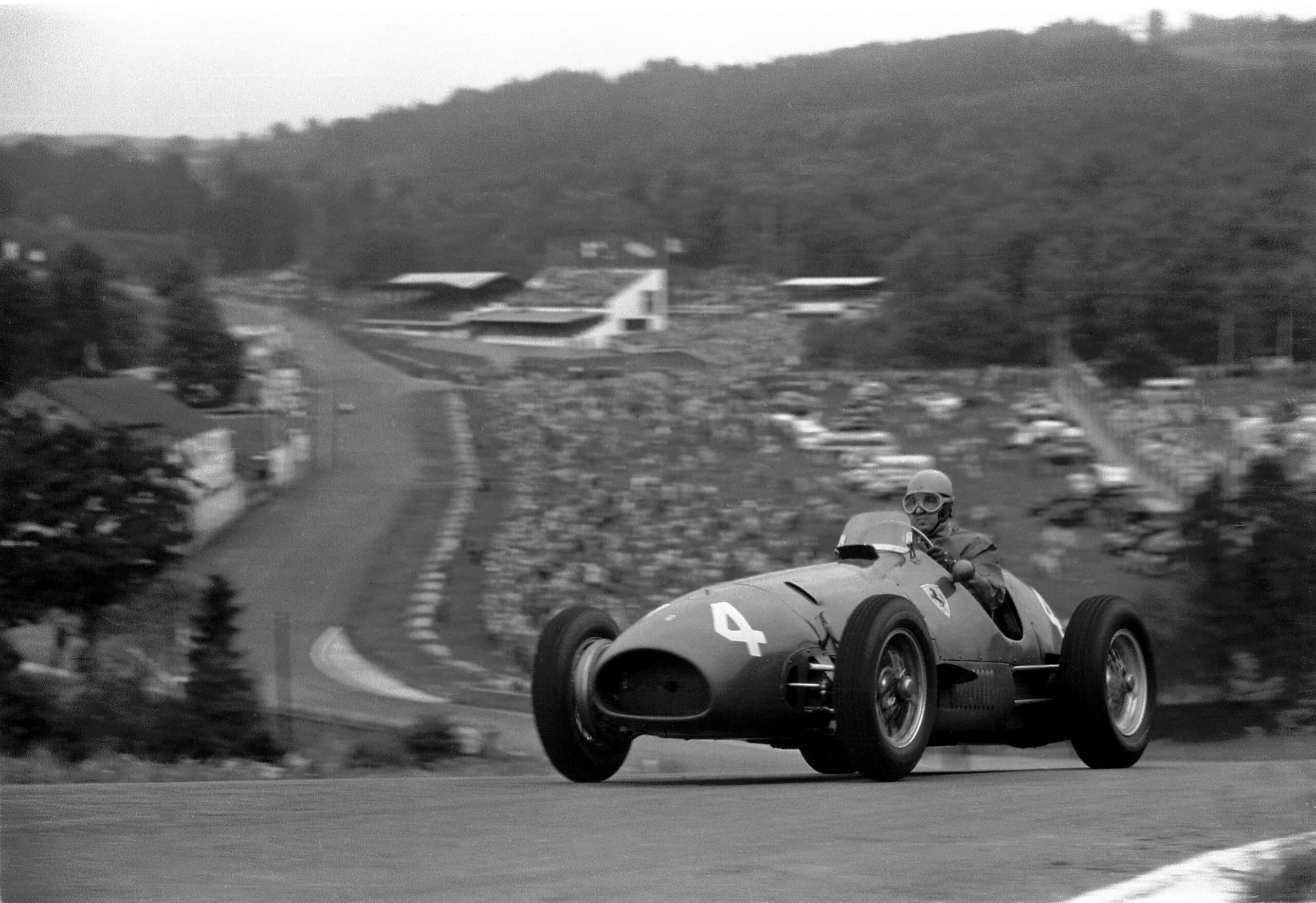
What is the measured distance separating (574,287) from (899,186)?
455 cm

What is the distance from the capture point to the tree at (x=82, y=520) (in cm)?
1405

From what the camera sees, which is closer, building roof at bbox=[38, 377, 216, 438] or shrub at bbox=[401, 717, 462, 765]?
shrub at bbox=[401, 717, 462, 765]

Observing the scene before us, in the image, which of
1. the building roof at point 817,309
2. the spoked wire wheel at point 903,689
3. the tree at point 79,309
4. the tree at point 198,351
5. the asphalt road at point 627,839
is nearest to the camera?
the asphalt road at point 627,839

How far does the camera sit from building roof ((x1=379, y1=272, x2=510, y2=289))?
57.3ft

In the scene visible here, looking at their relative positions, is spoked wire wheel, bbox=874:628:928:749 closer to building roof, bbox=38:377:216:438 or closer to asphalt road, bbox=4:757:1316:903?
asphalt road, bbox=4:757:1316:903

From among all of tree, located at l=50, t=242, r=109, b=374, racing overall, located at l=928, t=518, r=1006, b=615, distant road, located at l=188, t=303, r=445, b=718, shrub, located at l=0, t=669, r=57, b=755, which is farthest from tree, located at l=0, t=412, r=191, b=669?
racing overall, located at l=928, t=518, r=1006, b=615

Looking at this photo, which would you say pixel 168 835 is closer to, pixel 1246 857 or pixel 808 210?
pixel 1246 857

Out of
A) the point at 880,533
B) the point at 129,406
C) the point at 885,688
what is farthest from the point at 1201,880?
the point at 129,406

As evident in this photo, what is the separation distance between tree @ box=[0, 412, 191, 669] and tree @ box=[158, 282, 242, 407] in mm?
947

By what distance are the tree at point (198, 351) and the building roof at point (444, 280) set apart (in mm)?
1945

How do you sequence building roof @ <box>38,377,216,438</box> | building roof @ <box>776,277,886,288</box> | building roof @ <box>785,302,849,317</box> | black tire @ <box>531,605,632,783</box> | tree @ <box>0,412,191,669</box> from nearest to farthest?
1. black tire @ <box>531,605,632,783</box>
2. tree @ <box>0,412,191,669</box>
3. building roof @ <box>38,377,216,438</box>
4. building roof @ <box>776,277,886,288</box>
5. building roof @ <box>785,302,849,317</box>

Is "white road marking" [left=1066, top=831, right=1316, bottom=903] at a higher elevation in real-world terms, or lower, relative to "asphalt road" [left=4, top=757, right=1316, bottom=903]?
higher

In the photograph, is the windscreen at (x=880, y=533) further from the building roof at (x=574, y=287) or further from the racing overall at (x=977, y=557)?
the building roof at (x=574, y=287)

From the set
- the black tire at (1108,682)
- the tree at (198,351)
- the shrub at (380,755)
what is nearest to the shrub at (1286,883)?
the black tire at (1108,682)
